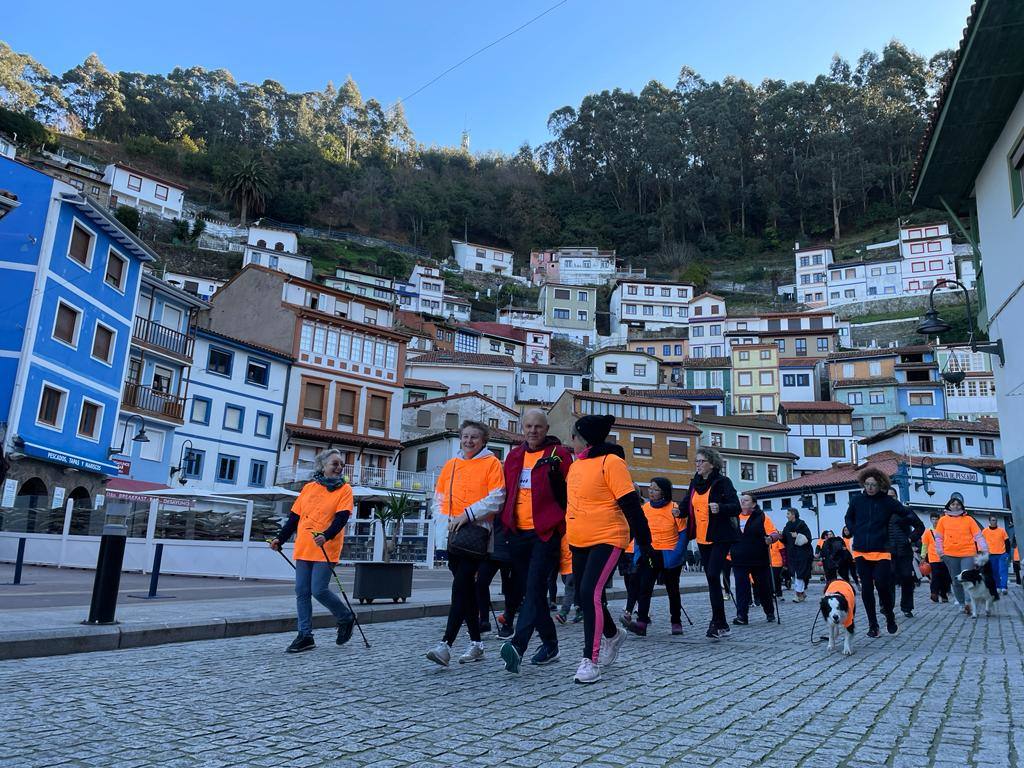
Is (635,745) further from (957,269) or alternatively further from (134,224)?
(957,269)

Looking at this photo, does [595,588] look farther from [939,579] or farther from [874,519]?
[939,579]

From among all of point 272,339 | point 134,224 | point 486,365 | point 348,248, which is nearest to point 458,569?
point 272,339

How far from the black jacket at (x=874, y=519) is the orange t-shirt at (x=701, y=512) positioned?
158cm

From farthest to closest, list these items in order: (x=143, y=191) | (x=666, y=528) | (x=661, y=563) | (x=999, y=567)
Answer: (x=143, y=191)
(x=999, y=567)
(x=666, y=528)
(x=661, y=563)

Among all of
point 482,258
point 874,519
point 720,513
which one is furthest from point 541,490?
point 482,258

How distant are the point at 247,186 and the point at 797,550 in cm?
9069

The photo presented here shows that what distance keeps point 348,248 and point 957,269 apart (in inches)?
2712

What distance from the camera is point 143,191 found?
85.3 meters

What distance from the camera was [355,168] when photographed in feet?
363

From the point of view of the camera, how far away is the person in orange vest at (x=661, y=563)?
369 inches

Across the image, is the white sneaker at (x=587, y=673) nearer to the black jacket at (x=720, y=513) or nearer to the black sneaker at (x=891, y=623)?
the black jacket at (x=720, y=513)

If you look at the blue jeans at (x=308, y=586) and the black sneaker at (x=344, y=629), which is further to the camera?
the black sneaker at (x=344, y=629)

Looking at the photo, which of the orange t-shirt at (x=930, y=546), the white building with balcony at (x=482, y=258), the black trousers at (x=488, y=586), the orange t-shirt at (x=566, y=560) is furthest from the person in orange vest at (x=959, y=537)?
the white building with balcony at (x=482, y=258)

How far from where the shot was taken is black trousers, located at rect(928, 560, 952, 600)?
16.8 metres
